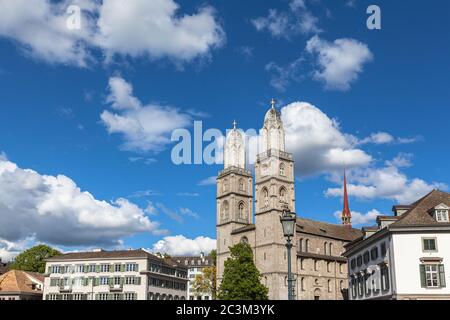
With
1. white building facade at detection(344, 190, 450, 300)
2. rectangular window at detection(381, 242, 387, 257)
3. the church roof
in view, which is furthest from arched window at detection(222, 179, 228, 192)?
rectangular window at detection(381, 242, 387, 257)

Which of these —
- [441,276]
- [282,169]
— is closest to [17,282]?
[282,169]

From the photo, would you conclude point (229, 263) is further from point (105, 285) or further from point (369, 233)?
point (105, 285)

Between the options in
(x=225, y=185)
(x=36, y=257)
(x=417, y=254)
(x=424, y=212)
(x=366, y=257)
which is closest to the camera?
(x=417, y=254)

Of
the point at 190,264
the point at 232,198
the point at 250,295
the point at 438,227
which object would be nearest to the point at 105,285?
the point at 232,198

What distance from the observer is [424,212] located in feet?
147

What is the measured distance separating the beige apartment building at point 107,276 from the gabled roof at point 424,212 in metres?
56.8

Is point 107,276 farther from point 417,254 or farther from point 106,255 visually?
point 417,254

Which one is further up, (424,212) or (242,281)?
(424,212)

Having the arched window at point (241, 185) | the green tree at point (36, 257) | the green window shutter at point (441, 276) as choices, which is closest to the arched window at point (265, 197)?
the arched window at point (241, 185)

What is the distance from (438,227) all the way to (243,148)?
2655 inches

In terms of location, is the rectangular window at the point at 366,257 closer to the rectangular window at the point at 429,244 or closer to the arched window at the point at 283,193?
the rectangular window at the point at 429,244

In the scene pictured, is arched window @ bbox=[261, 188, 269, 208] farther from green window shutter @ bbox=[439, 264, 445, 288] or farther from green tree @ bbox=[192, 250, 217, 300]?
green window shutter @ bbox=[439, 264, 445, 288]

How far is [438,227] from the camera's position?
42406mm

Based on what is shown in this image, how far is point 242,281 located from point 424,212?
2825 cm
